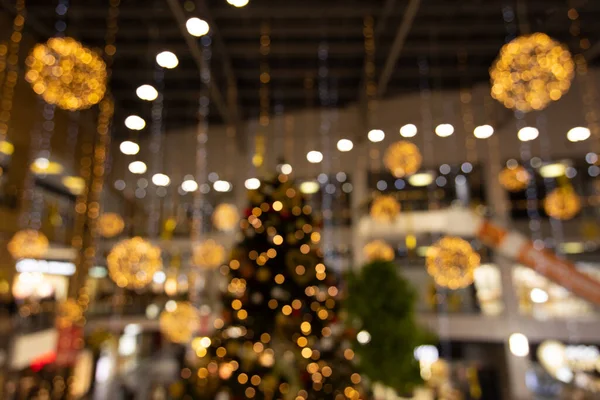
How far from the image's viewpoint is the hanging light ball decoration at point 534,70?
10.3ft

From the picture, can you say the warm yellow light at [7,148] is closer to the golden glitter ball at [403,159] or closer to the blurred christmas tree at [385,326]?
the blurred christmas tree at [385,326]

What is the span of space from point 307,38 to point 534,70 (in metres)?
6.29

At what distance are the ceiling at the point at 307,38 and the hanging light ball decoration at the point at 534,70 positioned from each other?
380 centimetres

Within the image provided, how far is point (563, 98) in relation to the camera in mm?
10078

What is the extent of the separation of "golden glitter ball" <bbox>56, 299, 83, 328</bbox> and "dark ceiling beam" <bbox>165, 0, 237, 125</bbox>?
20.6 feet

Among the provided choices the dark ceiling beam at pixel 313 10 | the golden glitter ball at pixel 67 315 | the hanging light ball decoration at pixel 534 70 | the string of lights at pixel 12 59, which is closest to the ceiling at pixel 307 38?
the dark ceiling beam at pixel 313 10

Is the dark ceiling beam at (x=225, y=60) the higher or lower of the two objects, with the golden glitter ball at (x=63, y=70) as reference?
higher

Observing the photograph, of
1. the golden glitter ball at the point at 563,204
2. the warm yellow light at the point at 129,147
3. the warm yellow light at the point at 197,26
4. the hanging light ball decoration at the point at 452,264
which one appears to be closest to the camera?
the warm yellow light at the point at 197,26

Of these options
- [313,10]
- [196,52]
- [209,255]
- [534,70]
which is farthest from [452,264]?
[196,52]

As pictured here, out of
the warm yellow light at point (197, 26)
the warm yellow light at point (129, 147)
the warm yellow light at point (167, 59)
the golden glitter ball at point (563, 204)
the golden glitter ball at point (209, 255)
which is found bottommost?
the golden glitter ball at point (209, 255)

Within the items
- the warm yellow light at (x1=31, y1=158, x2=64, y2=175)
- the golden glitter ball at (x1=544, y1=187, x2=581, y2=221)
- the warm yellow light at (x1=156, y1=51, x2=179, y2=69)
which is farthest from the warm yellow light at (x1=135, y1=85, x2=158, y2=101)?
the warm yellow light at (x1=31, y1=158, x2=64, y2=175)

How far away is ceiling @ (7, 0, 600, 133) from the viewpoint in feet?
24.3

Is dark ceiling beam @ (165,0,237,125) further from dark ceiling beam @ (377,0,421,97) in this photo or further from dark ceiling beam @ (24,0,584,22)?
dark ceiling beam @ (377,0,421,97)

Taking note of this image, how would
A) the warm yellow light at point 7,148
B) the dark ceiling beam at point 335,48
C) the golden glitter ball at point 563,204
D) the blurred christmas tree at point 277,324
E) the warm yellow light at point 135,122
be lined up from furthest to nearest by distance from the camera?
the warm yellow light at point 7,148 → the dark ceiling beam at point 335,48 → the golden glitter ball at point 563,204 → the warm yellow light at point 135,122 → the blurred christmas tree at point 277,324
